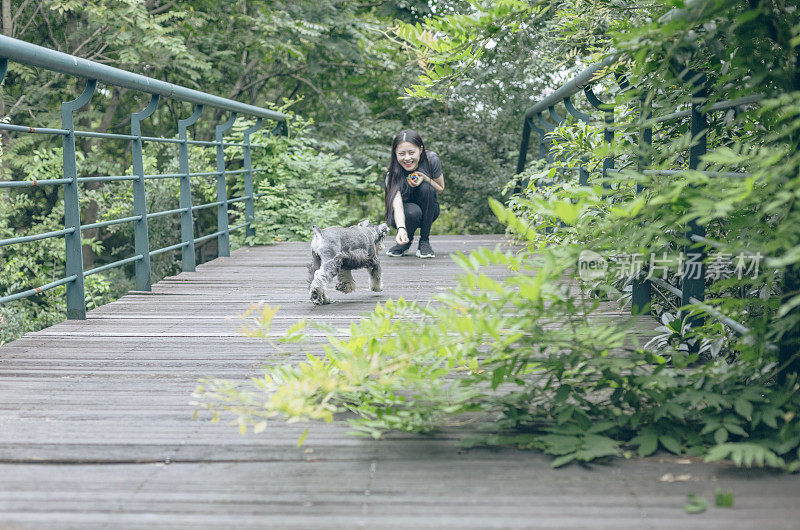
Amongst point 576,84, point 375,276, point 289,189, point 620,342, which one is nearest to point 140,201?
point 375,276

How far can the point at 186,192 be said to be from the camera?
560cm

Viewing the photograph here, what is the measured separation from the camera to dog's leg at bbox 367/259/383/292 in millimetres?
4480

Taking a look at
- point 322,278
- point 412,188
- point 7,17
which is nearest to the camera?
point 322,278

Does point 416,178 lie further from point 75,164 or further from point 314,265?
point 75,164

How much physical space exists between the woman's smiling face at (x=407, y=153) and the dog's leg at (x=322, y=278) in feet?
7.06

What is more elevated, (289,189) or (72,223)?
(289,189)

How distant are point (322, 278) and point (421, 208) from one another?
262cm

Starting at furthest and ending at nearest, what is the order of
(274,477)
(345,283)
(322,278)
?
(345,283) → (322,278) → (274,477)

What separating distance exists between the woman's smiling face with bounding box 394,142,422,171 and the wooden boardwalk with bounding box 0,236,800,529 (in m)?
3.68

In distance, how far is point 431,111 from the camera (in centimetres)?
1341

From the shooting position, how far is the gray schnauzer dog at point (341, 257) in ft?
13.6

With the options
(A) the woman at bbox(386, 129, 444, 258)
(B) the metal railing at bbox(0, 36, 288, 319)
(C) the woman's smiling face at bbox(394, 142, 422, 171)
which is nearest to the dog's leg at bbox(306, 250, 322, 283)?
(B) the metal railing at bbox(0, 36, 288, 319)

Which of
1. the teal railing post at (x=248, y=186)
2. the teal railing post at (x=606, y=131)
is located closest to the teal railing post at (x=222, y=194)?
the teal railing post at (x=248, y=186)

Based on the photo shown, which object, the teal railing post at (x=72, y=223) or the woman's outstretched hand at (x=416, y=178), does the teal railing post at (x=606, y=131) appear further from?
the teal railing post at (x=72, y=223)
